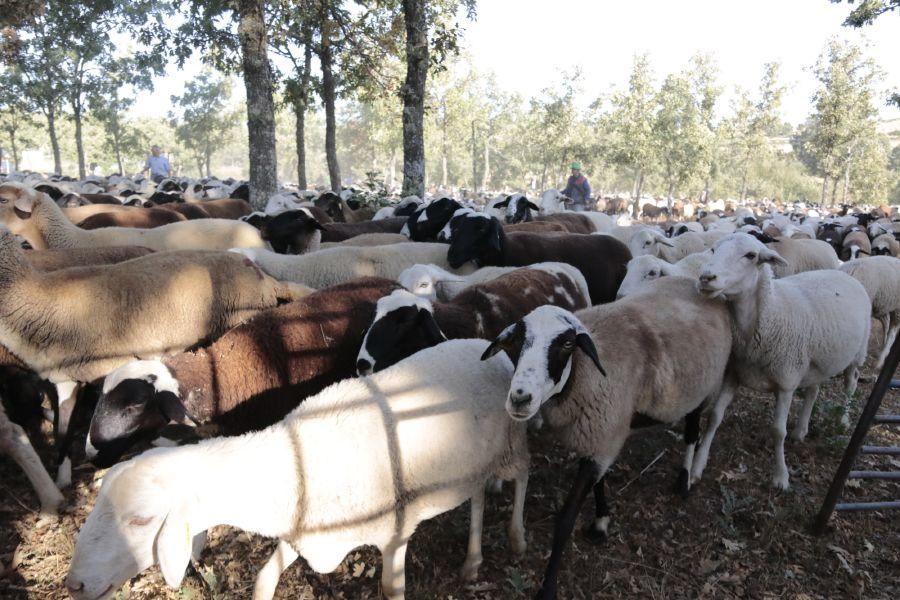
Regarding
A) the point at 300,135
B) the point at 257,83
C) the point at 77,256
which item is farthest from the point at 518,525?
the point at 300,135

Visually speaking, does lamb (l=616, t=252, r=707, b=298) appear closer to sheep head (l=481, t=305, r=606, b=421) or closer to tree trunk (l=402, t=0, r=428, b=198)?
sheep head (l=481, t=305, r=606, b=421)

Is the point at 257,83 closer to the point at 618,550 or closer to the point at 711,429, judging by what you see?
the point at 711,429

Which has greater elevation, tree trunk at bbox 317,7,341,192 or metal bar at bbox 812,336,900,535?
tree trunk at bbox 317,7,341,192

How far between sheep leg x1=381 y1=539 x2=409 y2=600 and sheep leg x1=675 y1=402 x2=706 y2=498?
2.19 m

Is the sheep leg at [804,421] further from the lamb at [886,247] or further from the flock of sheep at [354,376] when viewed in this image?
the lamb at [886,247]

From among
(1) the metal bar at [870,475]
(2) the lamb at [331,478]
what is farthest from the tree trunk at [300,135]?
(1) the metal bar at [870,475]

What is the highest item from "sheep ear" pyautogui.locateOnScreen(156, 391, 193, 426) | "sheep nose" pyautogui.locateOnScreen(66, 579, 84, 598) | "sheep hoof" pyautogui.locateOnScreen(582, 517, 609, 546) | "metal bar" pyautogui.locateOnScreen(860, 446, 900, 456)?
"sheep ear" pyautogui.locateOnScreen(156, 391, 193, 426)

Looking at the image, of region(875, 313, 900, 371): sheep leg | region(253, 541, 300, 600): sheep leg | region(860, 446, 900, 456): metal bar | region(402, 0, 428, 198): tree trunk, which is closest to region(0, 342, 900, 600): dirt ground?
region(253, 541, 300, 600): sheep leg

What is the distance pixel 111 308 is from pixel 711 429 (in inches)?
177

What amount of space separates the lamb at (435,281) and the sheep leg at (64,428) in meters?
2.51

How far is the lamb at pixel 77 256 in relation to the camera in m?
4.65

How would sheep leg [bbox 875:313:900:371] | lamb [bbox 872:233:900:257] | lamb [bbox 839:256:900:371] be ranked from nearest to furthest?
1. lamb [bbox 839:256:900:371]
2. sheep leg [bbox 875:313:900:371]
3. lamb [bbox 872:233:900:257]

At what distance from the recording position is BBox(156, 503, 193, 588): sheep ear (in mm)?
2053

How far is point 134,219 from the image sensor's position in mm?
7781
